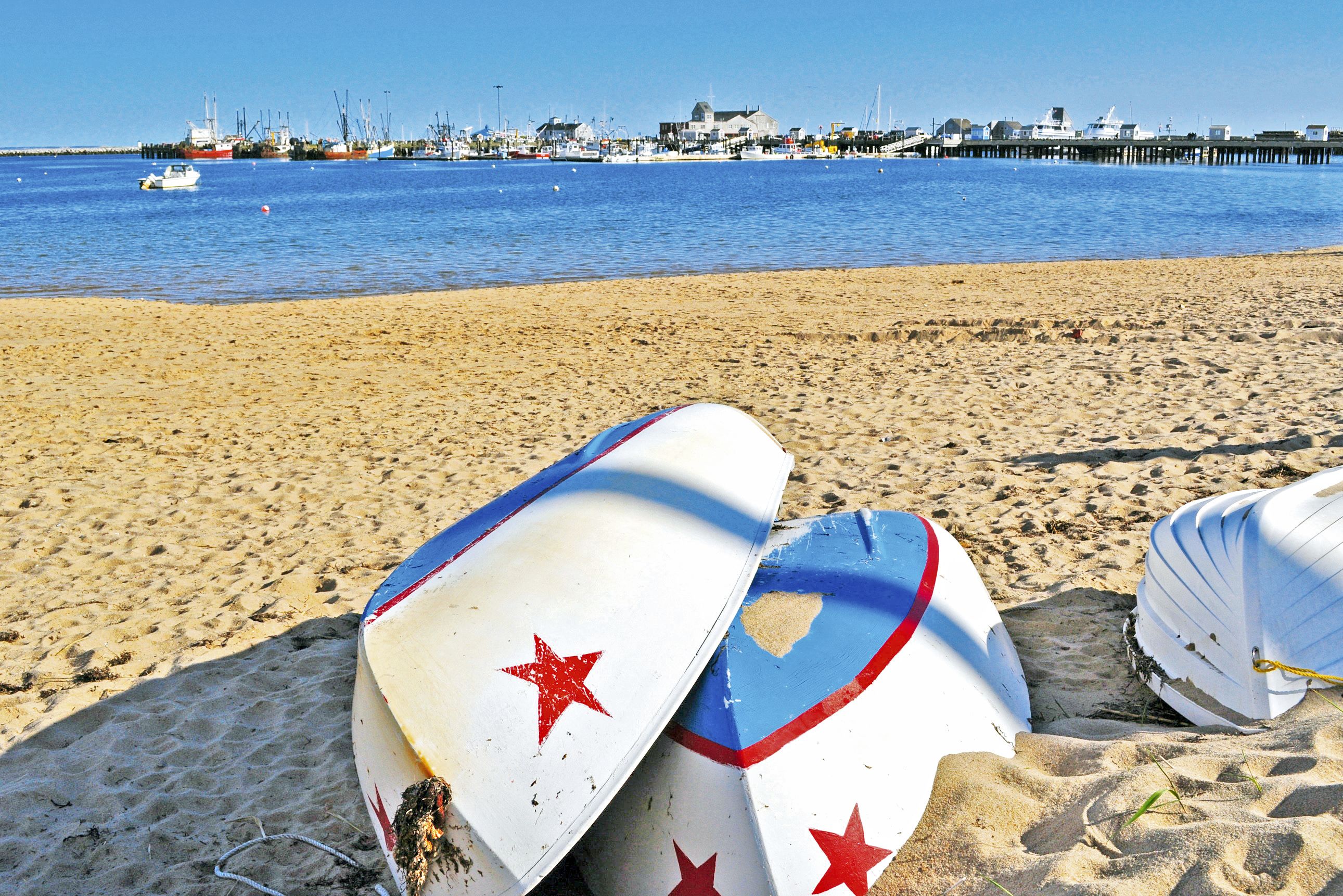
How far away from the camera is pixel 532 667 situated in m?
2.47

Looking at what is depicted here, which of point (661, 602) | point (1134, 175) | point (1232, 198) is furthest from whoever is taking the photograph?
point (1134, 175)

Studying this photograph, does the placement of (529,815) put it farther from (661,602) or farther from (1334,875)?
(1334,875)

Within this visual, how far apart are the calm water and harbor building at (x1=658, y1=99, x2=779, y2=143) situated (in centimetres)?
9778

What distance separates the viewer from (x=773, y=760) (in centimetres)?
249

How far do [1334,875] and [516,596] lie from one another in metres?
1.98

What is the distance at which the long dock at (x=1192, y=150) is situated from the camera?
292 feet

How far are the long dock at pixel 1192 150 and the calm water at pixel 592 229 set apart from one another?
27.3m

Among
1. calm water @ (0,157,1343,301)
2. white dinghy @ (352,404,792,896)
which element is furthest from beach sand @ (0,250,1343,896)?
calm water @ (0,157,1343,301)

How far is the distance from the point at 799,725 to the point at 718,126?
176m

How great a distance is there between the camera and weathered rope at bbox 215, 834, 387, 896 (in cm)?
287

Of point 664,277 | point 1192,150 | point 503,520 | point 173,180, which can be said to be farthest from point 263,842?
point 1192,150

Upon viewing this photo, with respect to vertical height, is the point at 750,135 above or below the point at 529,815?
above

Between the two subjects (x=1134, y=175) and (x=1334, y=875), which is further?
(x=1134, y=175)

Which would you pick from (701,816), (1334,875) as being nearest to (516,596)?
(701,816)
